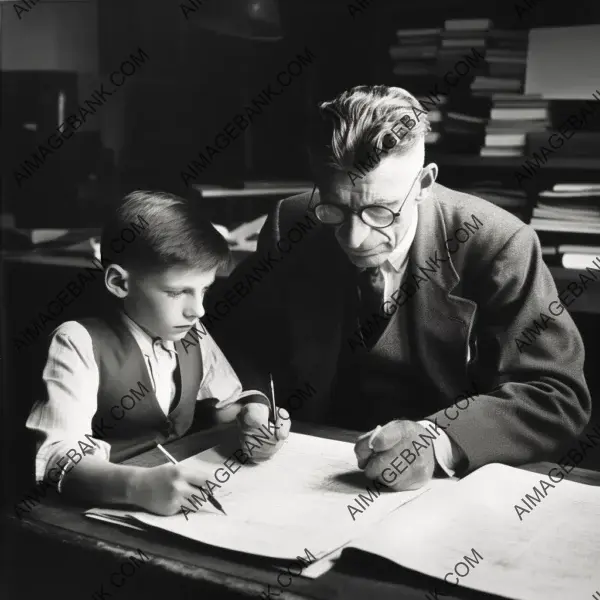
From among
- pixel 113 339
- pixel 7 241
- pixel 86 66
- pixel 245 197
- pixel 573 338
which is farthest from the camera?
pixel 7 241

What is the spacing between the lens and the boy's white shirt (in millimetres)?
1353

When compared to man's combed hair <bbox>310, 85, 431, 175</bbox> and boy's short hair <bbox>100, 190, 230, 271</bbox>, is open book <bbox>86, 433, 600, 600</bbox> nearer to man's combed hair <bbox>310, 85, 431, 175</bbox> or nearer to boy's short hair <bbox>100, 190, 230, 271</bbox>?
boy's short hair <bbox>100, 190, 230, 271</bbox>

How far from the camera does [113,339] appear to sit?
1401mm

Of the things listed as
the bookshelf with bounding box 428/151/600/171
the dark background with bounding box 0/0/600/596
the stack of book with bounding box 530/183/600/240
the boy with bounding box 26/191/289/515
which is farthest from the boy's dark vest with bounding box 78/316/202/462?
the stack of book with bounding box 530/183/600/240

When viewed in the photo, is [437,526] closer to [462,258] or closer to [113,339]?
[462,258]

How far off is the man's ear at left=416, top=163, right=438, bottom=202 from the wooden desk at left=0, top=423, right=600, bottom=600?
47 centimetres

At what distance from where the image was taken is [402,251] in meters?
1.33

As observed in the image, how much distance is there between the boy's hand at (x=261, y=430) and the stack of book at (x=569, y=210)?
533 millimetres

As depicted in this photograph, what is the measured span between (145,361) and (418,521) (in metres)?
0.59

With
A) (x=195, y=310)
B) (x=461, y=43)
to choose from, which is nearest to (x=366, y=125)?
(x=461, y=43)

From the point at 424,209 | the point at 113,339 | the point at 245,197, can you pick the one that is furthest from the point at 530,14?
the point at 113,339

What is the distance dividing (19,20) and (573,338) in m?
1.35

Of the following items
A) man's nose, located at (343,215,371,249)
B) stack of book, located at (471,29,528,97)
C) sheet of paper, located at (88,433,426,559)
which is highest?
stack of book, located at (471,29,528,97)

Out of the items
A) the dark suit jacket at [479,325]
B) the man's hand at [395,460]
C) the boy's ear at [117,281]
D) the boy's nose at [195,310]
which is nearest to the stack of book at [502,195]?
the dark suit jacket at [479,325]
